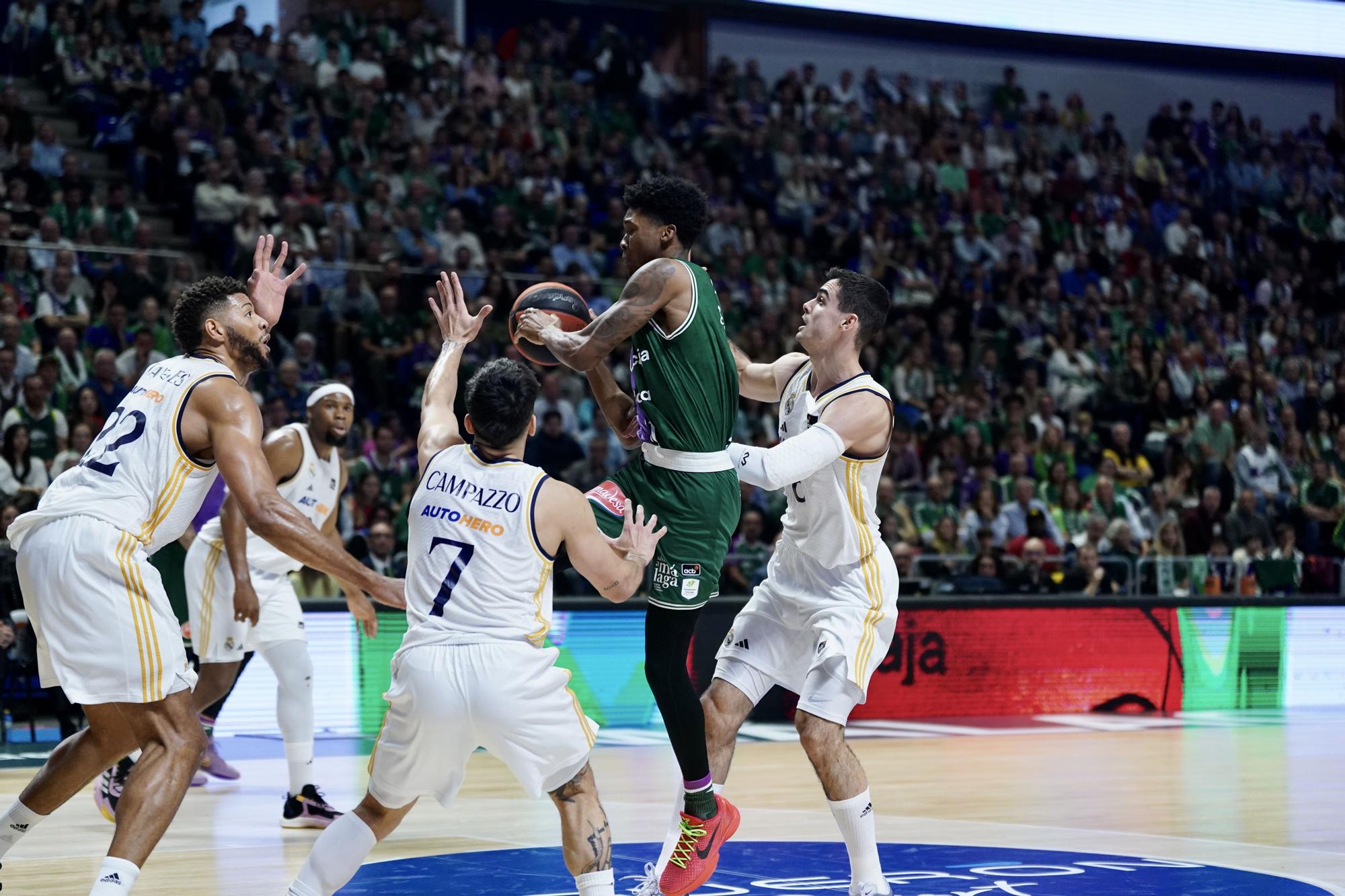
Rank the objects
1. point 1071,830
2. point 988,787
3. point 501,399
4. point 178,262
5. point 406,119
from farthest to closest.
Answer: point 406,119 → point 178,262 → point 988,787 → point 1071,830 → point 501,399

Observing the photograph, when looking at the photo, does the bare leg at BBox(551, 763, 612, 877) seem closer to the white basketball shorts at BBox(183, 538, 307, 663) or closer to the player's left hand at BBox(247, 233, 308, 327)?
the player's left hand at BBox(247, 233, 308, 327)

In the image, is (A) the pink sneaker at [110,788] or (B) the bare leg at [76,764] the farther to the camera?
(A) the pink sneaker at [110,788]

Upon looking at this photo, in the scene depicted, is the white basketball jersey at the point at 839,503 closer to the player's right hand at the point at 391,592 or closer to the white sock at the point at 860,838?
the white sock at the point at 860,838

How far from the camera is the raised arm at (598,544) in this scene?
4.43 m

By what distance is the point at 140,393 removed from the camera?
4766mm

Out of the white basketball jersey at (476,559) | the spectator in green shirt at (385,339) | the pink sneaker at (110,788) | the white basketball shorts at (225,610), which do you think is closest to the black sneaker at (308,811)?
the pink sneaker at (110,788)

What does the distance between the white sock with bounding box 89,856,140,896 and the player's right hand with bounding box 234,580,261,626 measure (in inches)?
110

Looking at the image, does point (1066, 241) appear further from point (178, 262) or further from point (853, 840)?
point (853, 840)

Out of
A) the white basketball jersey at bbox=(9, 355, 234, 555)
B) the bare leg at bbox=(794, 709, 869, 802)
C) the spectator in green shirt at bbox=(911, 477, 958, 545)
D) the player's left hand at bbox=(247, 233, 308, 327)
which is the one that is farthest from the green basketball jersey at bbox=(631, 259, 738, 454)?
the spectator in green shirt at bbox=(911, 477, 958, 545)

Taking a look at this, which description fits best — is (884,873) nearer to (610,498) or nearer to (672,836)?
(672,836)

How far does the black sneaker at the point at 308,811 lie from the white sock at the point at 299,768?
0.03m

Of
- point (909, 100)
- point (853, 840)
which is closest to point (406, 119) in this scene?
point (909, 100)

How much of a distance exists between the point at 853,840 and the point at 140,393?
2.58 meters

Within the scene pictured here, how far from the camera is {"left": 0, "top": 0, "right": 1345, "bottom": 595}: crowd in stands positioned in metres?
13.2
